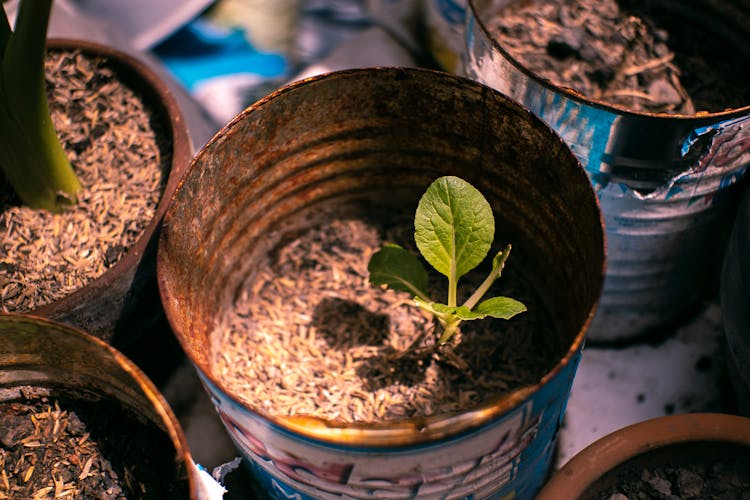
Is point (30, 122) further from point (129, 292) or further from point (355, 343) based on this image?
point (355, 343)

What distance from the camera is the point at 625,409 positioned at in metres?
1.25

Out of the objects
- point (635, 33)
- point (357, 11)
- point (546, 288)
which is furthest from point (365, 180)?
point (357, 11)

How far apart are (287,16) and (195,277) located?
3.15ft

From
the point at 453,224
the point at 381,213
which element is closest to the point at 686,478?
the point at 453,224

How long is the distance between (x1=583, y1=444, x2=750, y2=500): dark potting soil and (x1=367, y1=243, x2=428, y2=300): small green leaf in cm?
34

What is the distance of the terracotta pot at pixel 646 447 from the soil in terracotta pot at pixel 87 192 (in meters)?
0.66

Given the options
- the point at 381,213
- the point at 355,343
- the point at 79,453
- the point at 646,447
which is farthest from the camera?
the point at 381,213

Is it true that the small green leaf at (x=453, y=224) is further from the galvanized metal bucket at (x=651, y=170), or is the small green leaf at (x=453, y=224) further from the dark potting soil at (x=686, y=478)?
the dark potting soil at (x=686, y=478)

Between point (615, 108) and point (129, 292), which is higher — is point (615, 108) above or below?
above

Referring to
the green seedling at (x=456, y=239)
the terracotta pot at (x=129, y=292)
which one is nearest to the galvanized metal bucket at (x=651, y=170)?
the green seedling at (x=456, y=239)

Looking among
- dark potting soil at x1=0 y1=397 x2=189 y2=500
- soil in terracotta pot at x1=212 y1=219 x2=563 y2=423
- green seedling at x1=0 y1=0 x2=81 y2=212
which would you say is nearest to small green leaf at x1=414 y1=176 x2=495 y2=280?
soil in terracotta pot at x1=212 y1=219 x2=563 y2=423

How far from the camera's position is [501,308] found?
923mm

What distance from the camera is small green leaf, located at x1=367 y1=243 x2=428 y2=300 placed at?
105 centimetres

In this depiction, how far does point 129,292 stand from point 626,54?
34.0 inches
